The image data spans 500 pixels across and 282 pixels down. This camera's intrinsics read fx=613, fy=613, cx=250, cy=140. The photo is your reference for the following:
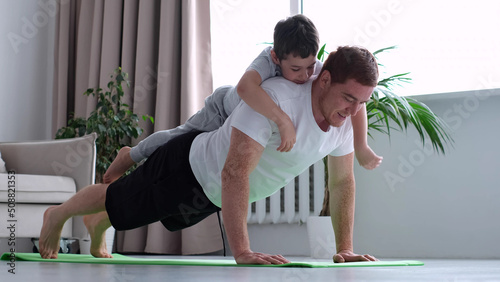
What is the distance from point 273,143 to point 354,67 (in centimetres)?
31

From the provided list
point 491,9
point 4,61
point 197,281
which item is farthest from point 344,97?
point 4,61

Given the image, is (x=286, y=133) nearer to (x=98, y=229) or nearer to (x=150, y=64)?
(x=98, y=229)

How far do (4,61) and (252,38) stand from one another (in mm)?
1996

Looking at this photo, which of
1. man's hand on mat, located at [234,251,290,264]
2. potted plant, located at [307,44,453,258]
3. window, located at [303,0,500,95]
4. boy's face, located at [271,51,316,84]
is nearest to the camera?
man's hand on mat, located at [234,251,290,264]

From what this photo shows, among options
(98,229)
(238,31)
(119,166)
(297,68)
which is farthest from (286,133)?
(238,31)

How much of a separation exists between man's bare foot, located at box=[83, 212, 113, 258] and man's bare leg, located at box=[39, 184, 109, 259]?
151 millimetres

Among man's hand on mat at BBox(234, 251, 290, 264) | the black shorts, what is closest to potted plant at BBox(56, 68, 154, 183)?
the black shorts

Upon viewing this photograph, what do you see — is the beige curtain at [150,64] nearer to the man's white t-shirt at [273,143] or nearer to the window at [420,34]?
the window at [420,34]

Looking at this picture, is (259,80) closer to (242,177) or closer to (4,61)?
(242,177)

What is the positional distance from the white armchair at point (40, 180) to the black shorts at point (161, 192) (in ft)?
4.01

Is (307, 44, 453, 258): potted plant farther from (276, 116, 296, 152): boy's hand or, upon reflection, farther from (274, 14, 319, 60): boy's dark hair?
(276, 116, 296, 152): boy's hand

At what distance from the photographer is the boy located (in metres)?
1.63

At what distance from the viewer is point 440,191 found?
3391 millimetres

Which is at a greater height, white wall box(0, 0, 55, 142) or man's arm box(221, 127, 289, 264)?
white wall box(0, 0, 55, 142)
